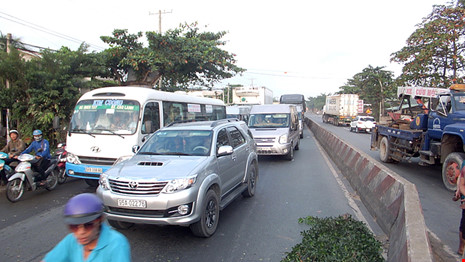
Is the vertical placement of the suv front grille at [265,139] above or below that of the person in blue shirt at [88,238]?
below

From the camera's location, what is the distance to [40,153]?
24.1 ft

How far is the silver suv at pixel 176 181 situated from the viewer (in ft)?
13.6

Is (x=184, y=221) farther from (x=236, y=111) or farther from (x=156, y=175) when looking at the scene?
(x=236, y=111)

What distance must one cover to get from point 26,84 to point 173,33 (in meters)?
7.92

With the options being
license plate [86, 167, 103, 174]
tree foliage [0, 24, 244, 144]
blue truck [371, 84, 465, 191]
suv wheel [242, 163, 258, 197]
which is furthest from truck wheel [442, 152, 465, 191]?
tree foliage [0, 24, 244, 144]

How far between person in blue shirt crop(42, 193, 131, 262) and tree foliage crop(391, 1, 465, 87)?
2316 cm

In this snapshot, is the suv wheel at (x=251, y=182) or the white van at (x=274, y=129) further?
the white van at (x=274, y=129)

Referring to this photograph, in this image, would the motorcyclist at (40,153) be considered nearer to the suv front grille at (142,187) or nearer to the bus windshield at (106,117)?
the bus windshield at (106,117)

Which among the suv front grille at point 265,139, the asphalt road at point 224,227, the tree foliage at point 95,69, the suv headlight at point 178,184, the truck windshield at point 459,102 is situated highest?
the tree foliage at point 95,69

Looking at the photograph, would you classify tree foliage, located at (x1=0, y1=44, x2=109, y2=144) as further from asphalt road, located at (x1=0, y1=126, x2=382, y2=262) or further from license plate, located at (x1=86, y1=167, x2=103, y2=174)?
license plate, located at (x1=86, y1=167, x2=103, y2=174)

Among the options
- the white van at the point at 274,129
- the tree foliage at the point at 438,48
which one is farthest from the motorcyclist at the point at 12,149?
the tree foliage at the point at 438,48

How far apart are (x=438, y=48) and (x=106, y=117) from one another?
21568mm

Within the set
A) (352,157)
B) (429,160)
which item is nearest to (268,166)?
(352,157)

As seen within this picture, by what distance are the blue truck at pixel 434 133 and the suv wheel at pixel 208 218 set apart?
5325mm
